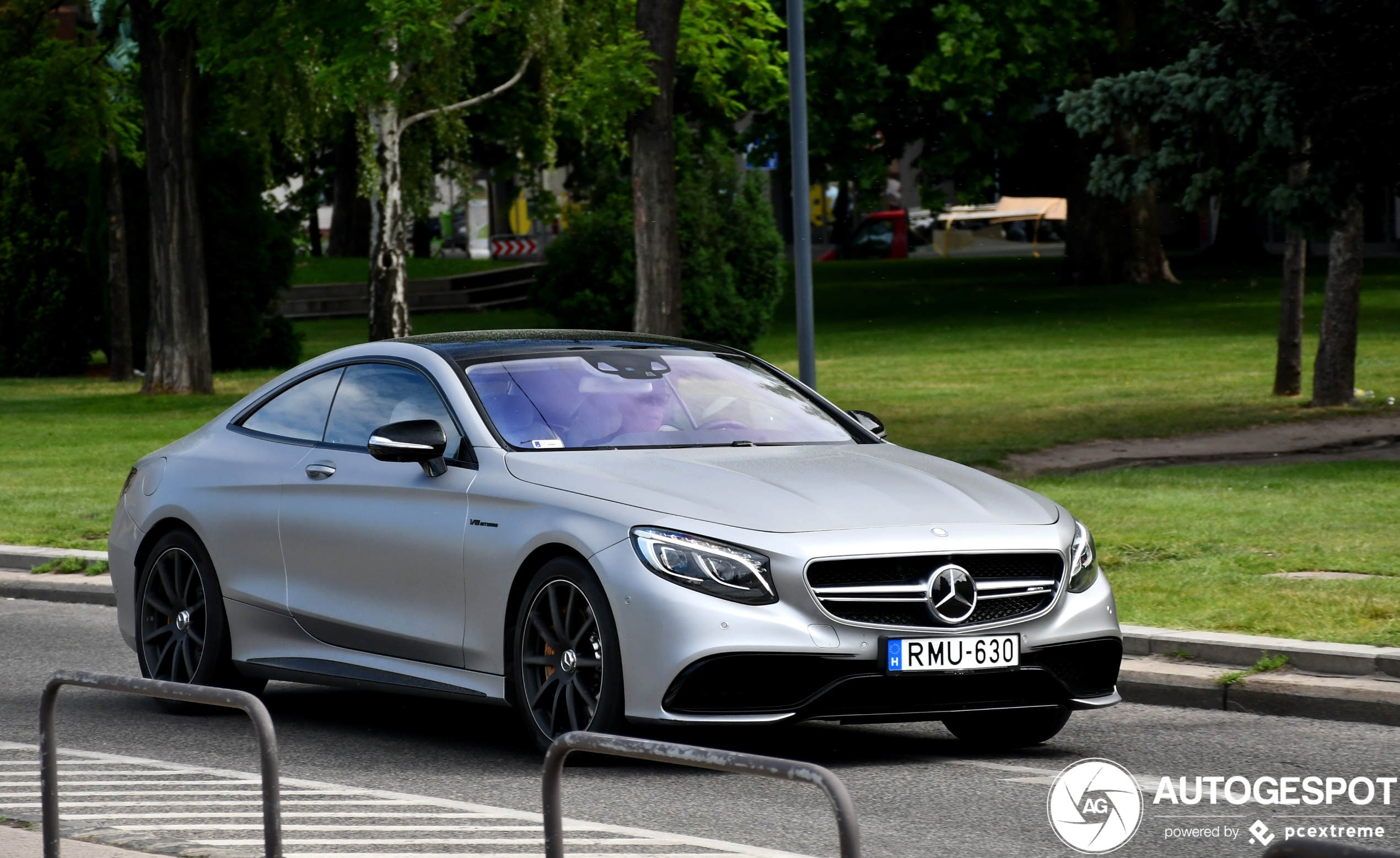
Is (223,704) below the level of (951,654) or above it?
above

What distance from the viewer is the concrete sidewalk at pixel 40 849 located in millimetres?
5723

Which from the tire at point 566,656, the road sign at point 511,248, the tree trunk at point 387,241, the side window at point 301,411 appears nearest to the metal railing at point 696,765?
the tire at point 566,656

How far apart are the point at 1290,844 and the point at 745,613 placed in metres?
3.69

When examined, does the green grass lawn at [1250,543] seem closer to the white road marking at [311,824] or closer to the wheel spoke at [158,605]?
the white road marking at [311,824]

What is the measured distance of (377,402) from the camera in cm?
844

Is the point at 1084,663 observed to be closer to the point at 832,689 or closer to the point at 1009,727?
the point at 1009,727

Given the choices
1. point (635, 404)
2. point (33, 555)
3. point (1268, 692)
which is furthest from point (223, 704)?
point (33, 555)

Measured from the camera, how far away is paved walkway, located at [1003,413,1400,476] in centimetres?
1797

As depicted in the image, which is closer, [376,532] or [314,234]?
[376,532]

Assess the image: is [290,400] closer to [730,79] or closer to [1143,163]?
[1143,163]

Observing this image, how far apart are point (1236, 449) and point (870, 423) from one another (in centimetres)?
1087

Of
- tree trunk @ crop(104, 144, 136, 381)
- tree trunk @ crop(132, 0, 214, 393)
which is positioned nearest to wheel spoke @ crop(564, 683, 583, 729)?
tree trunk @ crop(132, 0, 214, 393)

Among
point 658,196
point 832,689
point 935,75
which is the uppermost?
point 935,75

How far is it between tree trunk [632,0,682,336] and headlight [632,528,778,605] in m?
15.2
